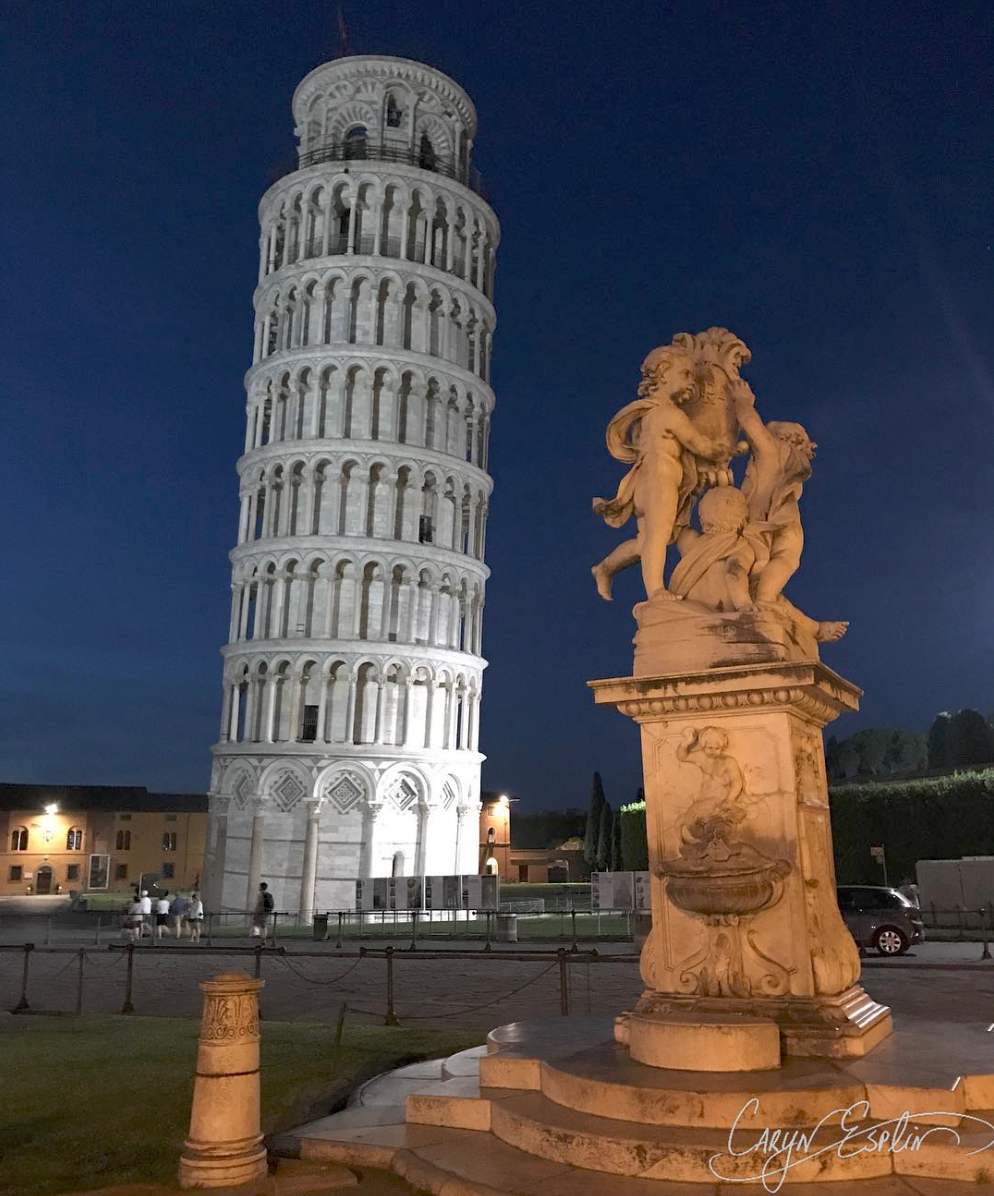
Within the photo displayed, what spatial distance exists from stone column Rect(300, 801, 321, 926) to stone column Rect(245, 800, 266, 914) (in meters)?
2.07

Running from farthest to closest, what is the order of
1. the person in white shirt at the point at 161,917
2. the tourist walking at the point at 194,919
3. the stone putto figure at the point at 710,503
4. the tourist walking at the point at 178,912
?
the tourist walking at the point at 178,912
the person in white shirt at the point at 161,917
the tourist walking at the point at 194,919
the stone putto figure at the point at 710,503

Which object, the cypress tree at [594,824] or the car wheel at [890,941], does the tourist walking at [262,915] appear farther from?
the cypress tree at [594,824]

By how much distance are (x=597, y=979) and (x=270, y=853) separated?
31196 millimetres

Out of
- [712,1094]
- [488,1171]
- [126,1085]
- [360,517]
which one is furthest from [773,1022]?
[360,517]

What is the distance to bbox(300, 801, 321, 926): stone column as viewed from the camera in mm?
44688

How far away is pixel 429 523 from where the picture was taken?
50906 millimetres

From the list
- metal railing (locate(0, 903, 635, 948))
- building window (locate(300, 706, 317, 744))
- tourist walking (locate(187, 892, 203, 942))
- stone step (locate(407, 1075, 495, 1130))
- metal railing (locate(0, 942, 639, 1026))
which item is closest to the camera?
stone step (locate(407, 1075, 495, 1130))

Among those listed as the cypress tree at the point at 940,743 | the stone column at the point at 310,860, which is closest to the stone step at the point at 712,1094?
the stone column at the point at 310,860

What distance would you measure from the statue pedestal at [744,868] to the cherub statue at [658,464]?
104cm

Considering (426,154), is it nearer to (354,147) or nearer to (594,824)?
(354,147)

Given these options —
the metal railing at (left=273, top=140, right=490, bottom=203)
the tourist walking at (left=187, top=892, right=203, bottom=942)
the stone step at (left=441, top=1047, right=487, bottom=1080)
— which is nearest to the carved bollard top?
the stone step at (left=441, top=1047, right=487, bottom=1080)

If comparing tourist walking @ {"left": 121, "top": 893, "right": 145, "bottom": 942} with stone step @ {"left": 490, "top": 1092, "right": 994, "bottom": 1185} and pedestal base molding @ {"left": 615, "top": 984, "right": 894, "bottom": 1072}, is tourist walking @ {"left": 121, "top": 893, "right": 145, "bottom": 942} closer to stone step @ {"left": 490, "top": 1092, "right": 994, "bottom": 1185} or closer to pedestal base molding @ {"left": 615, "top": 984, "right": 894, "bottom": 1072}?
A: pedestal base molding @ {"left": 615, "top": 984, "right": 894, "bottom": 1072}

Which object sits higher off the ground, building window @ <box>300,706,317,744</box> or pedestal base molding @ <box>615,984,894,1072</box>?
building window @ <box>300,706,317,744</box>

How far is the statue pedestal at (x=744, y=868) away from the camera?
20.5ft
